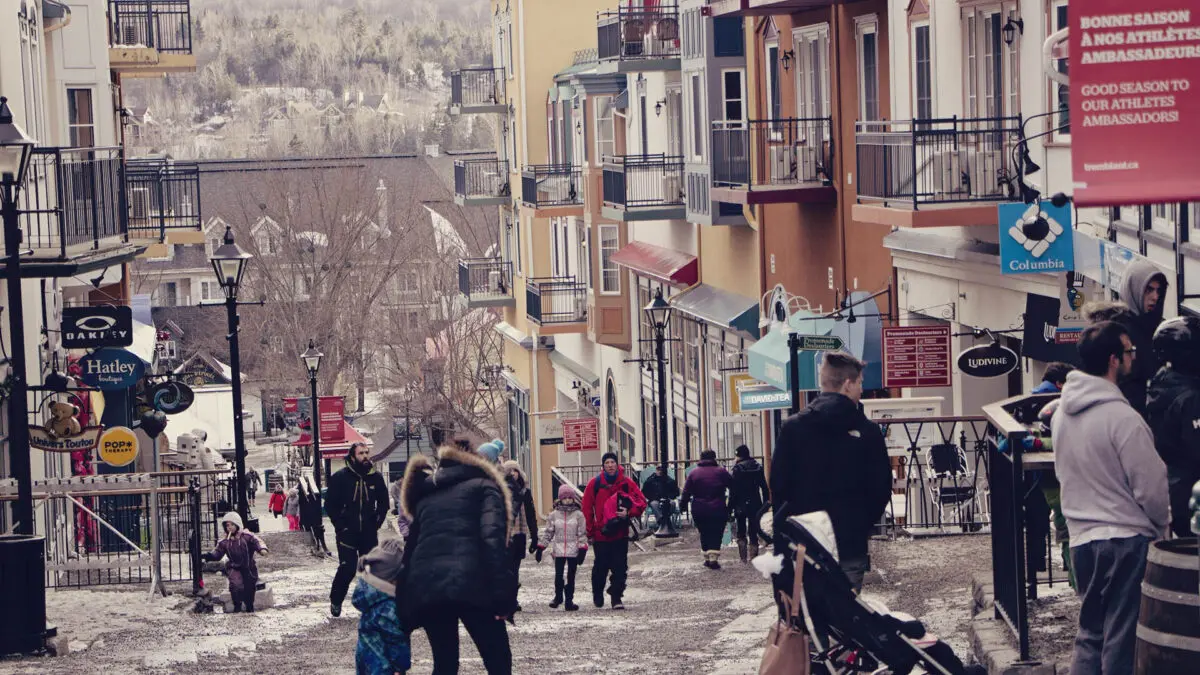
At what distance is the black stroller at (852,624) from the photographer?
9.09 meters

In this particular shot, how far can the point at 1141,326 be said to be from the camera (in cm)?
1070

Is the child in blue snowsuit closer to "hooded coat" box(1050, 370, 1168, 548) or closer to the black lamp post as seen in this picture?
"hooded coat" box(1050, 370, 1168, 548)

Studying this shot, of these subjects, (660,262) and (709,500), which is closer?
(709,500)

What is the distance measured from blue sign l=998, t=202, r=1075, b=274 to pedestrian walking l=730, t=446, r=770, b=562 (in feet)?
13.6

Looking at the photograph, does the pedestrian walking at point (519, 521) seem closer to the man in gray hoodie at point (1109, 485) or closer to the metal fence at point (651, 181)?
the man in gray hoodie at point (1109, 485)

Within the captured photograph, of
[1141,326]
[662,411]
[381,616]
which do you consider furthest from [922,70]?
[381,616]

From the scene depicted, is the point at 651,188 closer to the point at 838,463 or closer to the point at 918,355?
the point at 918,355

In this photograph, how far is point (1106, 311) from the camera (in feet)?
34.1

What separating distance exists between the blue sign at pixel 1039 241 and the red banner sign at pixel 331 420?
37.8m

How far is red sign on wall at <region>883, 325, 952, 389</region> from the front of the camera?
906 inches

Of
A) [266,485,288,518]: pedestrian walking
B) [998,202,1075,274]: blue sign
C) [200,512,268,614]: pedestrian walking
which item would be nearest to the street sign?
[998,202,1075,274]: blue sign

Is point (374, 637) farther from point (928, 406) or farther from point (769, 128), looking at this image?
point (769, 128)

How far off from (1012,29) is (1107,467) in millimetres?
12415

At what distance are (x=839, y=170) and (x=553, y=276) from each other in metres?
22.3
